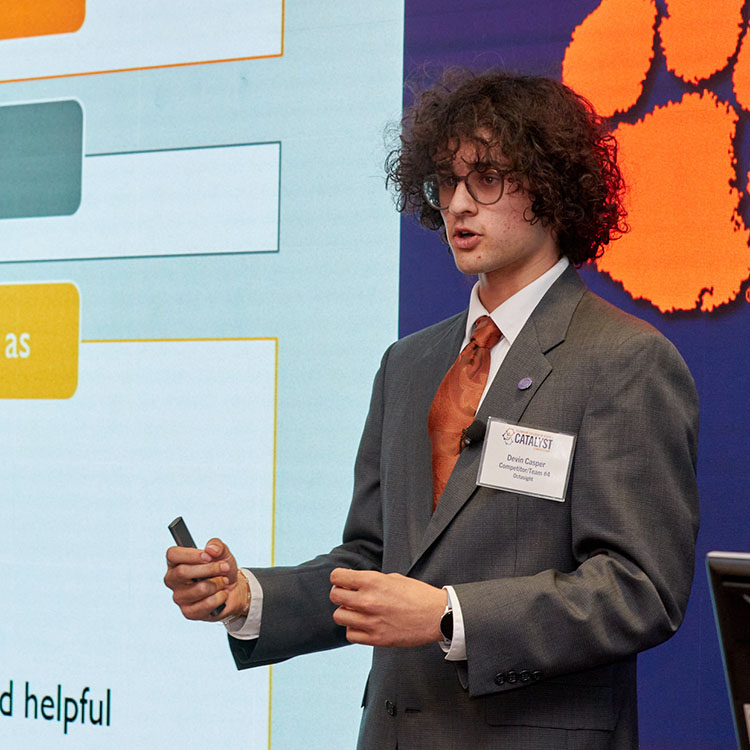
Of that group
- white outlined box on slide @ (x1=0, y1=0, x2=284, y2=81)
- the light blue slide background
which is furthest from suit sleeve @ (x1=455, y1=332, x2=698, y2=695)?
white outlined box on slide @ (x1=0, y1=0, x2=284, y2=81)

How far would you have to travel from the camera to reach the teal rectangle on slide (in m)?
3.02

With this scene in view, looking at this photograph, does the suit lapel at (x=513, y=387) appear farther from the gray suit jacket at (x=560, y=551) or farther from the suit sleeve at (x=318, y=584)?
the suit sleeve at (x=318, y=584)

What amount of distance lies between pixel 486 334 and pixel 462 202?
22cm

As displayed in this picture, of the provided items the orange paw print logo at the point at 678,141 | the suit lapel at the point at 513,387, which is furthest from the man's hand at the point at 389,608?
the orange paw print logo at the point at 678,141

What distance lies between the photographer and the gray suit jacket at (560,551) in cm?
145

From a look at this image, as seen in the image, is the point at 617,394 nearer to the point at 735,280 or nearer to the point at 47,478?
the point at 735,280

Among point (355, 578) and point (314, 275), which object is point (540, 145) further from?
point (314, 275)

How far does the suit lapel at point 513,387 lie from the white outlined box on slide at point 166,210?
1220 millimetres

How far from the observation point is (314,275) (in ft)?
8.82

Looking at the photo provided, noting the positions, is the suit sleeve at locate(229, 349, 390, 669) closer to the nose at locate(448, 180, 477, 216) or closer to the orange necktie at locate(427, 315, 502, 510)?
the orange necktie at locate(427, 315, 502, 510)

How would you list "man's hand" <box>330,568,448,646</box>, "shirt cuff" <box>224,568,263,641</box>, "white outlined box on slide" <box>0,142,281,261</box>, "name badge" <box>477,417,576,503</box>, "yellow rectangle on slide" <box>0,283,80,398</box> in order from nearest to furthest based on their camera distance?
"man's hand" <box>330,568,448,646</box>
"name badge" <box>477,417,576,503</box>
"shirt cuff" <box>224,568,263,641</box>
"white outlined box on slide" <box>0,142,281,261</box>
"yellow rectangle on slide" <box>0,283,80,398</box>

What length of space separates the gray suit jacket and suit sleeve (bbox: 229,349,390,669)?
14 centimetres

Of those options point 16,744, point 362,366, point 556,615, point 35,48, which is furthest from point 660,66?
point 16,744

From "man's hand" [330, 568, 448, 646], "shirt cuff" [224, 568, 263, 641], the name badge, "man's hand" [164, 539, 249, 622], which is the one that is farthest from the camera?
"shirt cuff" [224, 568, 263, 641]
